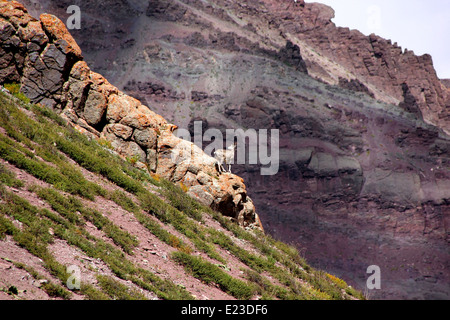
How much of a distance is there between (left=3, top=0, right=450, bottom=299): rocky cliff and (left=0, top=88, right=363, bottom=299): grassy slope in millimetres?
64273

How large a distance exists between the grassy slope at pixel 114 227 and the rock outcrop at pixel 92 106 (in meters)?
1.50

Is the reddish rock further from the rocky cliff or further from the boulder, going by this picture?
the rocky cliff

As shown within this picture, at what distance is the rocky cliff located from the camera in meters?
87.0

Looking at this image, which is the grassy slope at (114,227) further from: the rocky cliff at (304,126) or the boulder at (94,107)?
the rocky cliff at (304,126)

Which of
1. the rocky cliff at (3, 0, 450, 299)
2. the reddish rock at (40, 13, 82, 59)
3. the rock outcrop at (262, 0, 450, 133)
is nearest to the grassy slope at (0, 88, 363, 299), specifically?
the reddish rock at (40, 13, 82, 59)

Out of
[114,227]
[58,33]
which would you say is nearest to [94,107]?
[58,33]

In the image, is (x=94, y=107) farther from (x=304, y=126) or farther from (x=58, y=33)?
(x=304, y=126)

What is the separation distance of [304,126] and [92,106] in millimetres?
87591

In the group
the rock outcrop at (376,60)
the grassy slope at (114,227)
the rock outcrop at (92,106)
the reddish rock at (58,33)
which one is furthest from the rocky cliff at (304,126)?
the reddish rock at (58,33)

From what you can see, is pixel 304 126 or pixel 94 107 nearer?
pixel 94 107

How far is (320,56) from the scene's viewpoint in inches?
6816

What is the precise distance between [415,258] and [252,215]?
75.2 m

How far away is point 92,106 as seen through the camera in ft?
71.7
